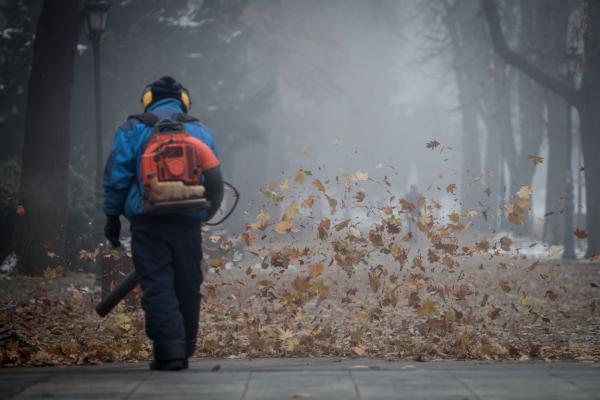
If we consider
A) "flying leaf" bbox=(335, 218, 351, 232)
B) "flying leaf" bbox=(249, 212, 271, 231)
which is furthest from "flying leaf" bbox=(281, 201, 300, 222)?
"flying leaf" bbox=(335, 218, 351, 232)

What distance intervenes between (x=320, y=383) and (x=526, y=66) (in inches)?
652

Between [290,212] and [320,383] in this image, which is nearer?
[320,383]

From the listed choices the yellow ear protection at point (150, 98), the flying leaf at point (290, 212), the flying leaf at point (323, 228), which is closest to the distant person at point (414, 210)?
the flying leaf at point (323, 228)

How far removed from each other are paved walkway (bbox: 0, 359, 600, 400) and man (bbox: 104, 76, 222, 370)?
0.83ft

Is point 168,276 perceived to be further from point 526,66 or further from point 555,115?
point 555,115

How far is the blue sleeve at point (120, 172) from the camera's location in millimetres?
6285

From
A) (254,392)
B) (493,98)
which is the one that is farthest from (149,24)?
(254,392)

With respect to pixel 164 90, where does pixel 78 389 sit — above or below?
below

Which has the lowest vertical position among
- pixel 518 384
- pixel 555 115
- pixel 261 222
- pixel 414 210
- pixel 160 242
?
pixel 518 384

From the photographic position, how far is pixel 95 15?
15383 mm

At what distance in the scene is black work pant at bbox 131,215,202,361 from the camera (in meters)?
6.17

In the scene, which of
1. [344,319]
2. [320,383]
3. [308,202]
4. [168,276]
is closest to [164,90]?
[168,276]

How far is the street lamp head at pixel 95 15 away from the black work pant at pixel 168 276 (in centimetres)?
970

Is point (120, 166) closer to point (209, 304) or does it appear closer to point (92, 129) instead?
point (209, 304)
